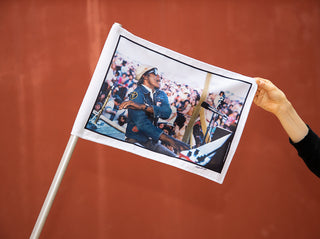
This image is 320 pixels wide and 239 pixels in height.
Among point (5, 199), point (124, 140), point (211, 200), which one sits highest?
point (124, 140)

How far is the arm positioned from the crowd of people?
0.28ft

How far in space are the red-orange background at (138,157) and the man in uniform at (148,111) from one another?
30 cm

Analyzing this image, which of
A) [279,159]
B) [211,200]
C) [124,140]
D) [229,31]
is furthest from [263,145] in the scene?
[124,140]

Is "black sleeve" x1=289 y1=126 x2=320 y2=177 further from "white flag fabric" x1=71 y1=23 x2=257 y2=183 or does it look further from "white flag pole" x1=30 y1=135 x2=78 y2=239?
"white flag pole" x1=30 y1=135 x2=78 y2=239

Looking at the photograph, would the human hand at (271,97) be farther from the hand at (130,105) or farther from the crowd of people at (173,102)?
the hand at (130,105)

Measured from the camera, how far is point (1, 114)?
2.86 feet

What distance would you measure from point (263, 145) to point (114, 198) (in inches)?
23.8

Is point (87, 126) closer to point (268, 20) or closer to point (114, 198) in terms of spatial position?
point (114, 198)

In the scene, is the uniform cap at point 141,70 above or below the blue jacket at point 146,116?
above

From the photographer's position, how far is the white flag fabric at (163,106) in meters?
0.60

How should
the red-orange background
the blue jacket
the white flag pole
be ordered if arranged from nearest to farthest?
the white flag pole → the blue jacket → the red-orange background

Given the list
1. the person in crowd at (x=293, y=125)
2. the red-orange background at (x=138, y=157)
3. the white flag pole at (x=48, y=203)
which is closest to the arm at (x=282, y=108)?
the person in crowd at (x=293, y=125)

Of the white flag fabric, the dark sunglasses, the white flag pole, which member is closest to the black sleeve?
the white flag fabric

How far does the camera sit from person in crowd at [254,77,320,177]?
2.06 feet
